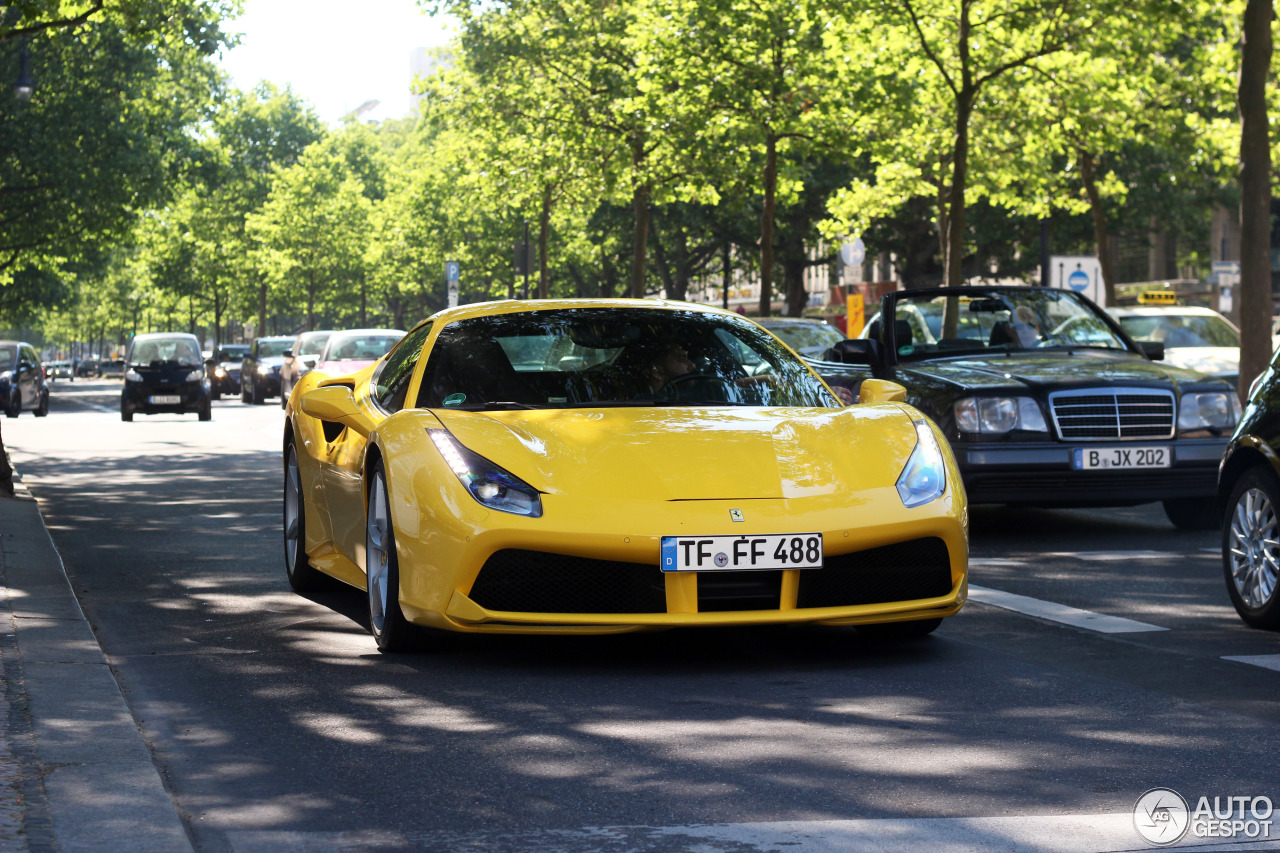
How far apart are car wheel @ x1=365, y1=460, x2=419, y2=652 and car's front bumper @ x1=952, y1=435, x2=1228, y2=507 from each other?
4.40m

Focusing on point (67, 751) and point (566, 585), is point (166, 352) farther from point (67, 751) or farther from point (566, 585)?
point (67, 751)

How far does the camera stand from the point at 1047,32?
22.7 m

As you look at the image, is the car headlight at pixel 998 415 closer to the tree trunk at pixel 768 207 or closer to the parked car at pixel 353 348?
the parked car at pixel 353 348

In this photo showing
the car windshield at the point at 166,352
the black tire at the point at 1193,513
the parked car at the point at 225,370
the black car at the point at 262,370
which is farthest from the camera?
the parked car at the point at 225,370

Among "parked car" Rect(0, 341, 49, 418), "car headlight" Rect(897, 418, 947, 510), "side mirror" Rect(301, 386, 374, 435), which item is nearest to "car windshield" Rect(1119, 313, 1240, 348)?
"side mirror" Rect(301, 386, 374, 435)

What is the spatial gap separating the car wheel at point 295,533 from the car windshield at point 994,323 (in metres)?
4.71

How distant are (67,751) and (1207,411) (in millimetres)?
7603

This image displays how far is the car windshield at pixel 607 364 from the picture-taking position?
6859 mm

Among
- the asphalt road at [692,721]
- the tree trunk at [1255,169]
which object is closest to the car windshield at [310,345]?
the tree trunk at [1255,169]

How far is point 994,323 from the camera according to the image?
1184 centimetres

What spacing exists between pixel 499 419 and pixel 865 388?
5.50 ft

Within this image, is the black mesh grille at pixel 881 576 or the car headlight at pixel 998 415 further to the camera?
Answer: the car headlight at pixel 998 415

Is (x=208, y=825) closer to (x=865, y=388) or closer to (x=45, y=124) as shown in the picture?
(x=865, y=388)

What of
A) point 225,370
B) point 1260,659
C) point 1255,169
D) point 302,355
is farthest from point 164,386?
point 1260,659
